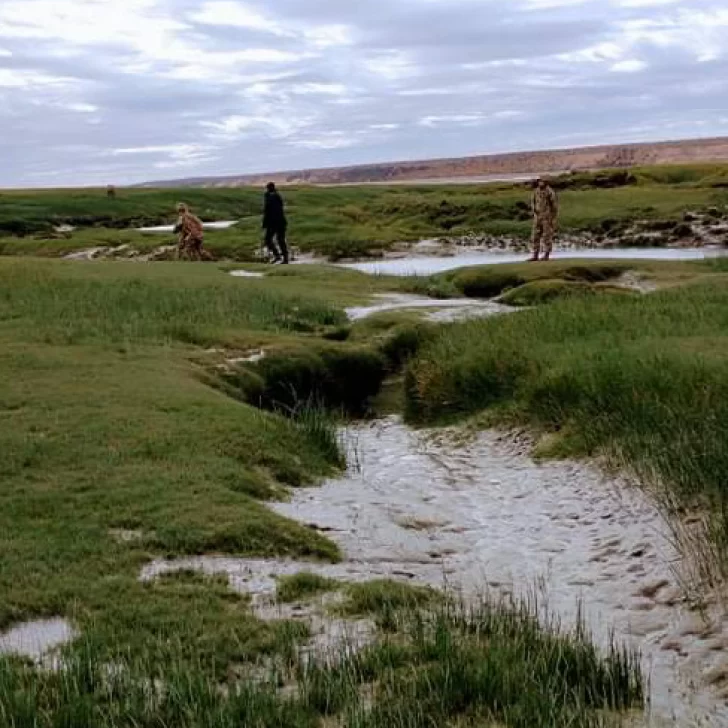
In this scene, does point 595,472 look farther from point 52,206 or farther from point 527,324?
point 52,206

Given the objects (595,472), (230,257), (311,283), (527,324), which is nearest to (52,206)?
(230,257)

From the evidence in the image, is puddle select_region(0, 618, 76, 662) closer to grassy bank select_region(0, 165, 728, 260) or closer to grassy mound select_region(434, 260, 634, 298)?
grassy mound select_region(434, 260, 634, 298)

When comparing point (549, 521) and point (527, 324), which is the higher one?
point (527, 324)

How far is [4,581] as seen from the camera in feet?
28.5

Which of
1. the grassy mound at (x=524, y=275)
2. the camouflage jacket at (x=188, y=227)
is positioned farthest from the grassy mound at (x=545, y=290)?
the camouflage jacket at (x=188, y=227)

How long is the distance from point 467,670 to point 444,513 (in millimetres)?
5471

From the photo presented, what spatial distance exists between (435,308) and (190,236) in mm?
14562

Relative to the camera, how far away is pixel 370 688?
6863mm

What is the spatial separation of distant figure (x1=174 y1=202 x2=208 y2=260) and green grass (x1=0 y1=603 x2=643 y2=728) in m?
29.8

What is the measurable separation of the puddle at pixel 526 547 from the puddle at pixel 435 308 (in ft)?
29.1

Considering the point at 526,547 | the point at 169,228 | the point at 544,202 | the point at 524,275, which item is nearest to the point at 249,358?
the point at 526,547

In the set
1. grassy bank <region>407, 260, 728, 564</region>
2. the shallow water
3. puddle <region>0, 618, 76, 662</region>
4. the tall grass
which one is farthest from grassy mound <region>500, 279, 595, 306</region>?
puddle <region>0, 618, 76, 662</region>

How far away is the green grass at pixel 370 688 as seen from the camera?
6.26 meters

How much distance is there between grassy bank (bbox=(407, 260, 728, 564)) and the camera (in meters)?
11.0
